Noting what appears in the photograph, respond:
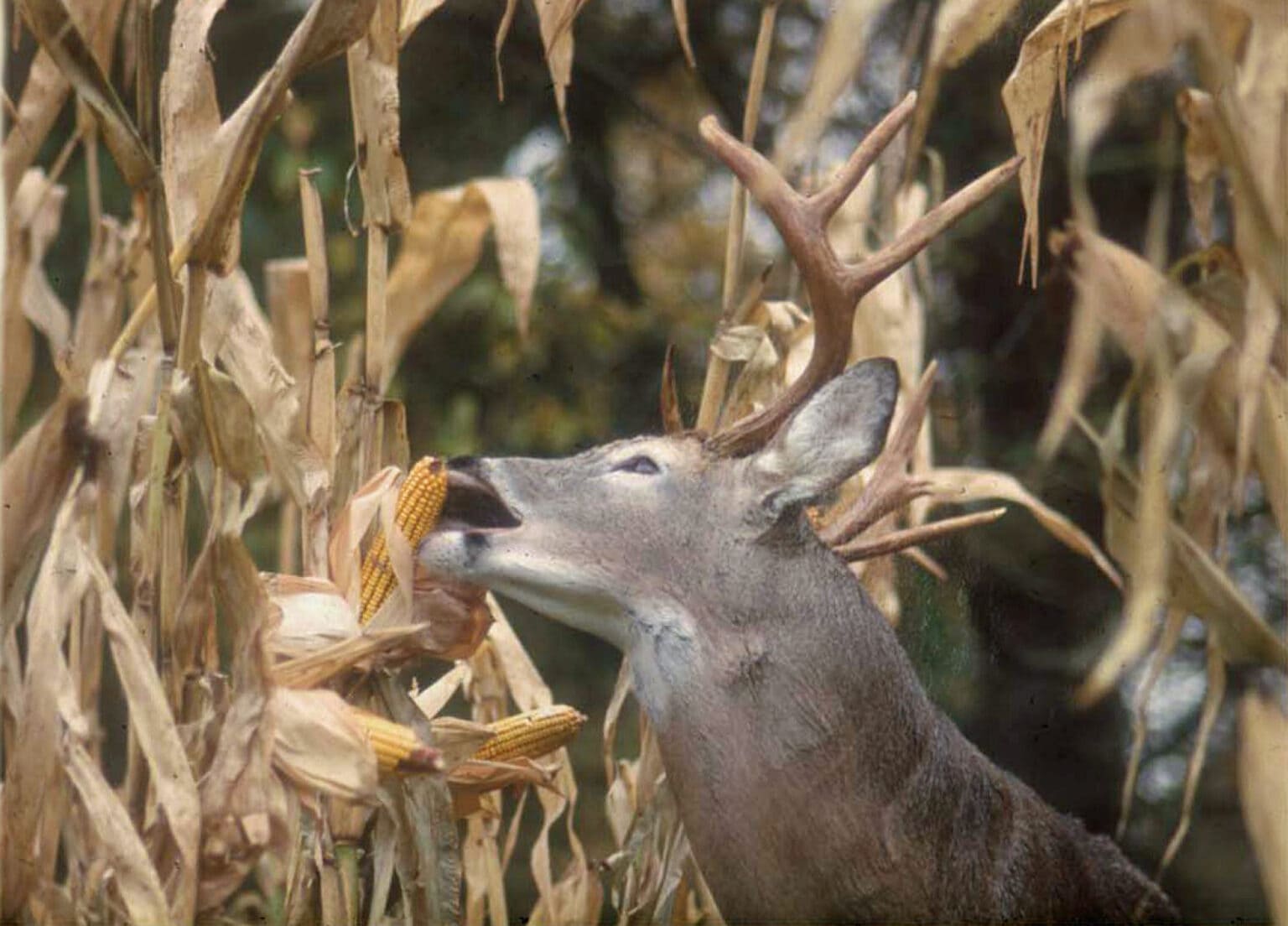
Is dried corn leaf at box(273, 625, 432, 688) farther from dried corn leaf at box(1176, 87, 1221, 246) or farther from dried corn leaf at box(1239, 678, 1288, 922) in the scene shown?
dried corn leaf at box(1176, 87, 1221, 246)

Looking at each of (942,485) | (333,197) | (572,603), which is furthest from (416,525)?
(333,197)

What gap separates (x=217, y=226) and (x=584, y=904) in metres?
0.62

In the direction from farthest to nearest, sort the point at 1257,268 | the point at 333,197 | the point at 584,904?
the point at 333,197 < the point at 584,904 < the point at 1257,268

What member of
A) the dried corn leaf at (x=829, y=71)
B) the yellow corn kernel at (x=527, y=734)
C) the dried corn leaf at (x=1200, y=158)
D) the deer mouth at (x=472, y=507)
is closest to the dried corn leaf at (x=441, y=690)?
the yellow corn kernel at (x=527, y=734)

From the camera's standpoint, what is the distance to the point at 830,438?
1158mm

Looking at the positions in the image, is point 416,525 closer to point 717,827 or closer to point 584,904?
point 717,827

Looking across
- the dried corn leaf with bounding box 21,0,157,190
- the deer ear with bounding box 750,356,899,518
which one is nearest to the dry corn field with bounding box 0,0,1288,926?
the dried corn leaf with bounding box 21,0,157,190

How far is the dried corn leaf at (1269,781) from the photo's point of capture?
126 cm

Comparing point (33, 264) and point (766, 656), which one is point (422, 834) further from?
point (33, 264)

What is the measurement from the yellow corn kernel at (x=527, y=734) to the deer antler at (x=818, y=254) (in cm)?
22

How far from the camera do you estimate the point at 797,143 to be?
4.91ft

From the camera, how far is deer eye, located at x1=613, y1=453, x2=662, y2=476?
1228 millimetres

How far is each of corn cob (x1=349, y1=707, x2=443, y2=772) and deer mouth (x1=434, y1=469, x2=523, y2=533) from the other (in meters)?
0.14

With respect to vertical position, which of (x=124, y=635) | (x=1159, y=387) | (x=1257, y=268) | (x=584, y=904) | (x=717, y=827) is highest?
(x=1257, y=268)
